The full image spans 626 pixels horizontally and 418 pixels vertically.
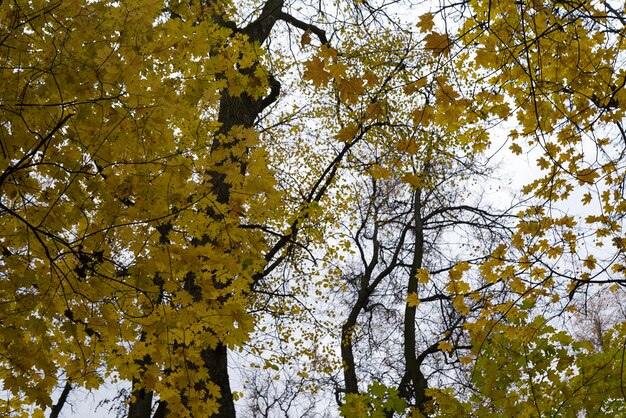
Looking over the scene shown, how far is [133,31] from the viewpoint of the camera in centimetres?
336

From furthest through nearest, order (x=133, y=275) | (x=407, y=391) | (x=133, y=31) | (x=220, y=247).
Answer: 1. (x=407, y=391)
2. (x=220, y=247)
3. (x=133, y=31)
4. (x=133, y=275)

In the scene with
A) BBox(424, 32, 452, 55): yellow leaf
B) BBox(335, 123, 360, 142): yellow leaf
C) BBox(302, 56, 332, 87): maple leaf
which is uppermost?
BBox(424, 32, 452, 55): yellow leaf

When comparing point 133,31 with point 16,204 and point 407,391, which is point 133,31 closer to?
point 16,204

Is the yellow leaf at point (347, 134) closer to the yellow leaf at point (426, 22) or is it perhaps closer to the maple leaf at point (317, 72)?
the maple leaf at point (317, 72)

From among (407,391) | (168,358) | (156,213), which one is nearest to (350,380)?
(407,391)

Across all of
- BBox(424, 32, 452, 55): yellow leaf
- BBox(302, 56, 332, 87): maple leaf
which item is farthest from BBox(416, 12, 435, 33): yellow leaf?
BBox(302, 56, 332, 87): maple leaf

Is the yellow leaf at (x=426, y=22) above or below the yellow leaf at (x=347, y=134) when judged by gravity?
above

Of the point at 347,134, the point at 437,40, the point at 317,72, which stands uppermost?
the point at 437,40

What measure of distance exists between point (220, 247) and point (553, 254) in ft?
10.4

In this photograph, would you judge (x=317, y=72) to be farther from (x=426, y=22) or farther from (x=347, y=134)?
(x=426, y=22)

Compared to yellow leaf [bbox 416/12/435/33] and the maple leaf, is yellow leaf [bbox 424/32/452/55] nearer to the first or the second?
yellow leaf [bbox 416/12/435/33]

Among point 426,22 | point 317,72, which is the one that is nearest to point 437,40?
point 426,22

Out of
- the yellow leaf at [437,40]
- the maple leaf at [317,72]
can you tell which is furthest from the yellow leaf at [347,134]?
the yellow leaf at [437,40]

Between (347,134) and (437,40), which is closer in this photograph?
(347,134)
